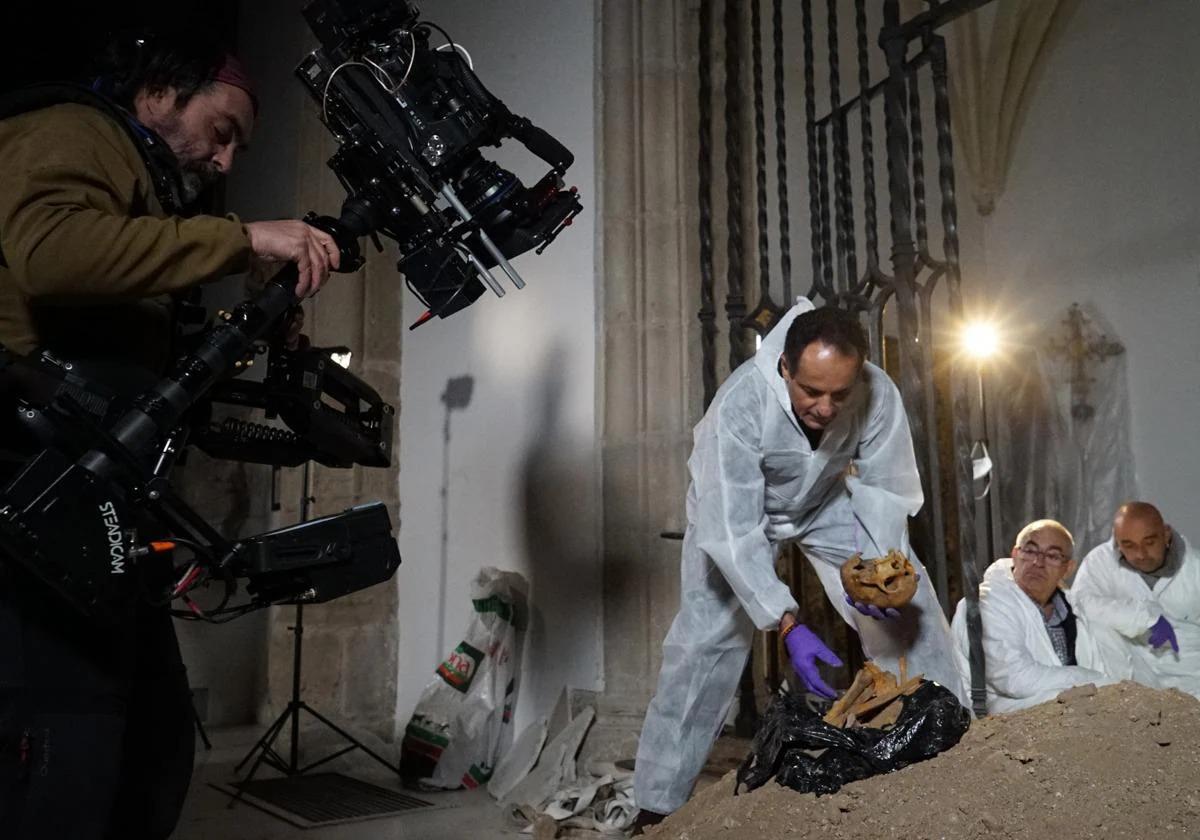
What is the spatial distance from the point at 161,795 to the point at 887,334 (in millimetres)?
4244

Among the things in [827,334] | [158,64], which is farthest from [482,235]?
[827,334]

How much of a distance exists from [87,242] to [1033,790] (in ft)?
5.67

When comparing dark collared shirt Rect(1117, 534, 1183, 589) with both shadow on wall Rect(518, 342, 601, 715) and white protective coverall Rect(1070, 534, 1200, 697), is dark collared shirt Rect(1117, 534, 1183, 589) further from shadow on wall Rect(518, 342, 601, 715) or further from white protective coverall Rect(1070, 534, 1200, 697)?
shadow on wall Rect(518, 342, 601, 715)

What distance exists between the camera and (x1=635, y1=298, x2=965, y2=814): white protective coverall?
2656 mm

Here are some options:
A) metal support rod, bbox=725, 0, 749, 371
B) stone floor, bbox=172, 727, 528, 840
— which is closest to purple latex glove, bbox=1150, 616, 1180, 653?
metal support rod, bbox=725, 0, 749, 371

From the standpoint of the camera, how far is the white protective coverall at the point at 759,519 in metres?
2.66

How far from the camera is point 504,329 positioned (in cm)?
434

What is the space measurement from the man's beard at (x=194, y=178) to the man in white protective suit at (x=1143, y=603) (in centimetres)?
339

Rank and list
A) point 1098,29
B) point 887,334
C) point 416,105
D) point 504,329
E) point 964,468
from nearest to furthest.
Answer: point 416,105, point 964,468, point 504,329, point 887,334, point 1098,29

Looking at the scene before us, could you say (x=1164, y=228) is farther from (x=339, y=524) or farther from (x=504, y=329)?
(x=339, y=524)

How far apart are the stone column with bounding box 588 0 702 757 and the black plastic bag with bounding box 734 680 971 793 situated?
60.0 inches

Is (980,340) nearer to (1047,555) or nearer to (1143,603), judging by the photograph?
(1143,603)

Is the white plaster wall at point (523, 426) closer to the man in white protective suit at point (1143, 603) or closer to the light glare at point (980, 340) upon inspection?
the man in white protective suit at point (1143, 603)

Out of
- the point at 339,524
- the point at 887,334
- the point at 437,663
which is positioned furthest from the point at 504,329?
the point at 339,524
